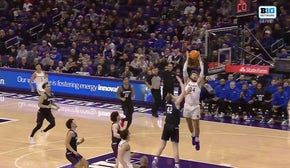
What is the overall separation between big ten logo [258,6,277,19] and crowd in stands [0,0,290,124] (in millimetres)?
623

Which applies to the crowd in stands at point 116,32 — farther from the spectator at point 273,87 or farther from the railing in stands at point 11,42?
the spectator at point 273,87

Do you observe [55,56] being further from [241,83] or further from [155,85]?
[241,83]

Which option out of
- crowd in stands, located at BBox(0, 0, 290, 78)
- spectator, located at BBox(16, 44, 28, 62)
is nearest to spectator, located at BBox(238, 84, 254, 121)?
crowd in stands, located at BBox(0, 0, 290, 78)

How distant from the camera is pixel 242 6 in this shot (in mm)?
18719

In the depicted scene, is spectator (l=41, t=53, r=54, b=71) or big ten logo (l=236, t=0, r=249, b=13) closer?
big ten logo (l=236, t=0, r=249, b=13)

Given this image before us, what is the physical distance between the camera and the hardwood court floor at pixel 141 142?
16.0 meters

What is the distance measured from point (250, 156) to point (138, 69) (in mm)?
8945

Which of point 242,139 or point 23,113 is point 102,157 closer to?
point 242,139

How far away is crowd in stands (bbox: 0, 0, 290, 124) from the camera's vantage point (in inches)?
949

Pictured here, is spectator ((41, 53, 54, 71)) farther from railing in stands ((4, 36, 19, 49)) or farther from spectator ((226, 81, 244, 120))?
spectator ((226, 81, 244, 120))

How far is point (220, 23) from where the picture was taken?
25531 millimetres

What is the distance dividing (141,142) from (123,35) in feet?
35.3

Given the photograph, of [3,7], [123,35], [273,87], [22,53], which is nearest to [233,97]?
[273,87]

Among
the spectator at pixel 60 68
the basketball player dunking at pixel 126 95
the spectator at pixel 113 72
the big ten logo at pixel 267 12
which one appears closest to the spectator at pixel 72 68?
the spectator at pixel 60 68
